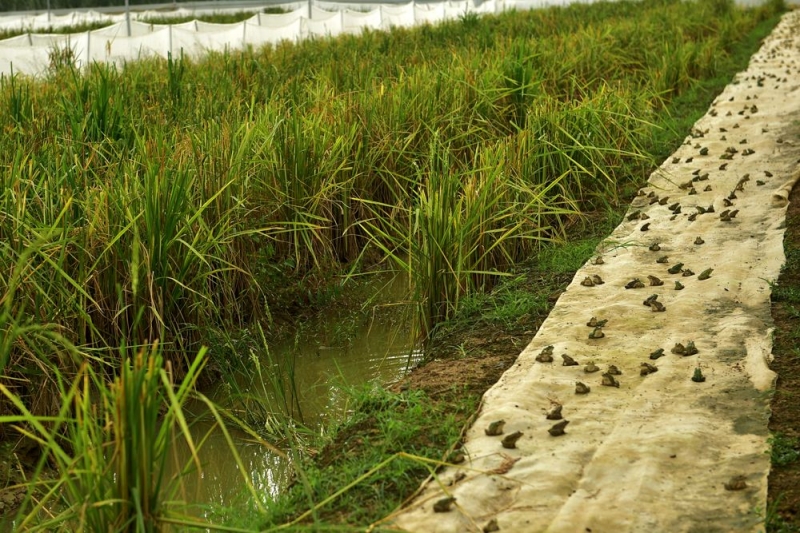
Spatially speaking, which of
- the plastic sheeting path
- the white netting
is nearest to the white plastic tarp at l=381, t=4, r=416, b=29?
the white netting

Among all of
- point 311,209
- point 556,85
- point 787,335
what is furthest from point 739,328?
point 556,85

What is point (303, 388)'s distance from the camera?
3396 mm

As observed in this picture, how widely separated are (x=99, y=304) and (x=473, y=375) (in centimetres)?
132

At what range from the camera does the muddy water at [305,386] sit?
9.13 feet

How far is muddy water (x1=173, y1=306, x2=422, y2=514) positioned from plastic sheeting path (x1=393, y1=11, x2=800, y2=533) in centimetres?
58

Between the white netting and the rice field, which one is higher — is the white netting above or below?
→ above

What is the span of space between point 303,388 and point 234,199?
897 mm

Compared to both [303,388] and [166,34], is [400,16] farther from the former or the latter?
[303,388]

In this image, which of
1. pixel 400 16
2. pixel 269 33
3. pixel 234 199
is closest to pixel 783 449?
pixel 234 199

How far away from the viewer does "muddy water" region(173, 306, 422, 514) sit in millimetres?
2783

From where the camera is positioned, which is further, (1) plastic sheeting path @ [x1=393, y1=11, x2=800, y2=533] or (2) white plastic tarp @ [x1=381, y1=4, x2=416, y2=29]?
(2) white plastic tarp @ [x1=381, y1=4, x2=416, y2=29]

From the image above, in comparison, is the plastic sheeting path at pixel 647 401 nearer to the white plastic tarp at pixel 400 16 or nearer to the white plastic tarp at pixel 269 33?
the white plastic tarp at pixel 269 33

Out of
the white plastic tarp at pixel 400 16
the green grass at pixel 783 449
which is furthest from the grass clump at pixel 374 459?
the white plastic tarp at pixel 400 16

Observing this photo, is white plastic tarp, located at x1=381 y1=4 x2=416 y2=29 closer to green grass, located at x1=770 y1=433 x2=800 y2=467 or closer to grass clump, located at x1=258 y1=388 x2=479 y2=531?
grass clump, located at x1=258 y1=388 x2=479 y2=531
